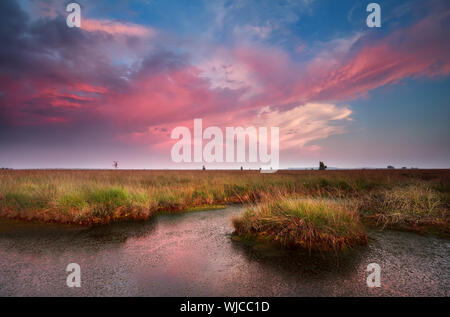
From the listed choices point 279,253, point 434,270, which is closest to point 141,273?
point 279,253

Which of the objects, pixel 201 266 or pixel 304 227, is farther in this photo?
pixel 304 227

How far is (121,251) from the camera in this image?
5.40m

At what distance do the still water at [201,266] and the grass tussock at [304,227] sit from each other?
1.38ft

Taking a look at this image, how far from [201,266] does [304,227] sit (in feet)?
9.16

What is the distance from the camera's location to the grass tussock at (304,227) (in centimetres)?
550

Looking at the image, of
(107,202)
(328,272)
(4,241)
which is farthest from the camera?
(107,202)

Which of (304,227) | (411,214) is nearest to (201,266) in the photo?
(304,227)

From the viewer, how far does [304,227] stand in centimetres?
576

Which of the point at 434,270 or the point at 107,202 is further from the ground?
the point at 107,202

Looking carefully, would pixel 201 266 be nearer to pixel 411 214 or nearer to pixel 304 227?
pixel 304 227

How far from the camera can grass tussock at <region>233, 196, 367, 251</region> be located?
18.0ft

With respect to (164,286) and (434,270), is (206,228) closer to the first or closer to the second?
(164,286)
